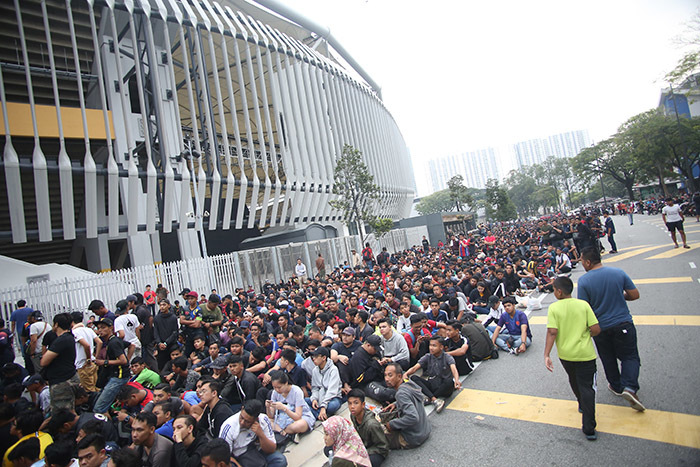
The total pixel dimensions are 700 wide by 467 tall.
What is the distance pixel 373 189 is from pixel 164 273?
12.8m

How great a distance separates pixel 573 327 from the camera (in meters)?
3.57

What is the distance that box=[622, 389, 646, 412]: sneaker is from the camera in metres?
3.65

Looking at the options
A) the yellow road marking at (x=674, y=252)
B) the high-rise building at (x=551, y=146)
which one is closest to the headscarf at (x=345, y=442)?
the yellow road marking at (x=674, y=252)

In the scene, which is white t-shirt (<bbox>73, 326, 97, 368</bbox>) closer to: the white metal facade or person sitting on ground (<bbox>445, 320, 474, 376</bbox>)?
person sitting on ground (<bbox>445, 320, 474, 376</bbox>)

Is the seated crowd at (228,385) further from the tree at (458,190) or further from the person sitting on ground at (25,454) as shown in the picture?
the tree at (458,190)

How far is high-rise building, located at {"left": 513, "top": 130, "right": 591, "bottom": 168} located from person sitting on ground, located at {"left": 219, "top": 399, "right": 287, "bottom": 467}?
13613 centimetres

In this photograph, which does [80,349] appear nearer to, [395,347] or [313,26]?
[395,347]

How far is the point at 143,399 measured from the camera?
452 cm

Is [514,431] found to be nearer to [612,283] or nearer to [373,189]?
[612,283]

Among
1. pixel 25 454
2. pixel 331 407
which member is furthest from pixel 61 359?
pixel 331 407

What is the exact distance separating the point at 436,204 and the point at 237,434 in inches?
3556

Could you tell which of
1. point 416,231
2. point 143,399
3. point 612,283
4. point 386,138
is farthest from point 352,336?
point 386,138

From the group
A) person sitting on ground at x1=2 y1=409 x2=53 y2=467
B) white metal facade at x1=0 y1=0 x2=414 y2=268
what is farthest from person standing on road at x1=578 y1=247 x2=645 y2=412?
white metal facade at x1=0 y1=0 x2=414 y2=268

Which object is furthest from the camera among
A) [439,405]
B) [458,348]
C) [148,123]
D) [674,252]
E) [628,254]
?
[148,123]
